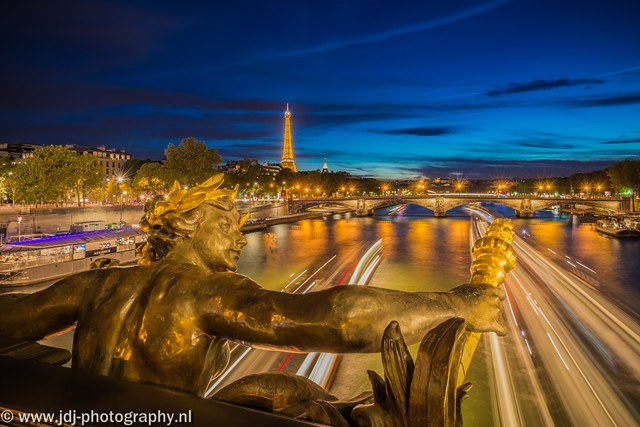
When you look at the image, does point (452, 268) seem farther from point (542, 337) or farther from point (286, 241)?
point (286, 241)

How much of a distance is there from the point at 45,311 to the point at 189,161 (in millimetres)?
55576

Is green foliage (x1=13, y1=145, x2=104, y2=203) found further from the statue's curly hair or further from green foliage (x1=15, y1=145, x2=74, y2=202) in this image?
the statue's curly hair

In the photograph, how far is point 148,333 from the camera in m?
1.73

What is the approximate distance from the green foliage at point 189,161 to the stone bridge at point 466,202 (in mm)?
33638

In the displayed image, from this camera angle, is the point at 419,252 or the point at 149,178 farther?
the point at 149,178

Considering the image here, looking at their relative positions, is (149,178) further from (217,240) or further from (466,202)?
(217,240)

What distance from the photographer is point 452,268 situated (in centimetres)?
3562

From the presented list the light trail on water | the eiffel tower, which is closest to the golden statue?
the light trail on water

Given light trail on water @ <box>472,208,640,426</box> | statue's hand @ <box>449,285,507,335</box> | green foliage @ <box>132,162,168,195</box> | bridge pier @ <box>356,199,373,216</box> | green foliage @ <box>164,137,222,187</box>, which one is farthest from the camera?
bridge pier @ <box>356,199,373,216</box>

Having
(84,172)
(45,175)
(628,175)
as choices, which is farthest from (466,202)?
(45,175)

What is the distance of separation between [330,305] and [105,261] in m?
2.40

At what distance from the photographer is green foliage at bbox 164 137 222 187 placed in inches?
2130

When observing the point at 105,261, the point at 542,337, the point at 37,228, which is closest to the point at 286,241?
the point at 37,228

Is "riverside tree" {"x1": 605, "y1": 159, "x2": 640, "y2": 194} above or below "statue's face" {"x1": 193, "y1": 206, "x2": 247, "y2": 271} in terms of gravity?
above
